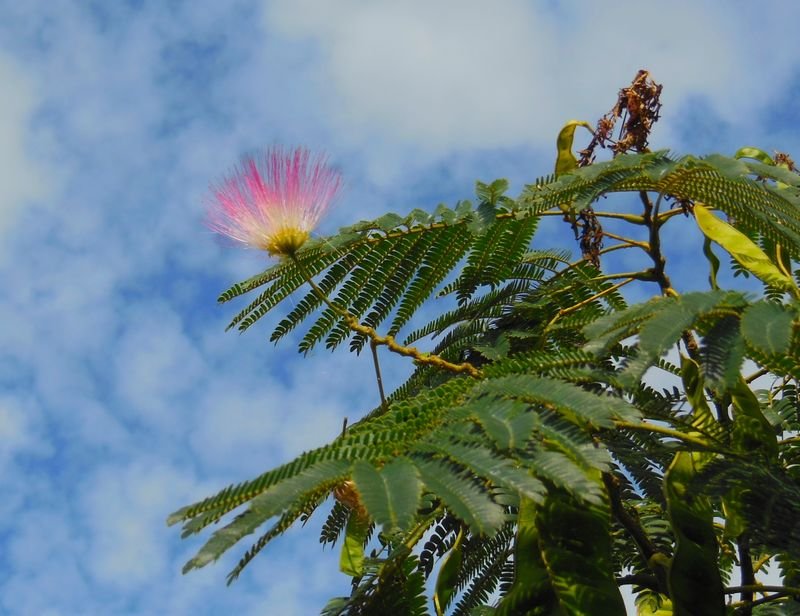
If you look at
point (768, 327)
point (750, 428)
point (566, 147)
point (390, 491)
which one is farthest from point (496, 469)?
point (566, 147)

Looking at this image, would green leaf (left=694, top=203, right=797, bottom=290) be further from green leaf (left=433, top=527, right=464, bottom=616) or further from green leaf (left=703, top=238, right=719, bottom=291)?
green leaf (left=433, top=527, right=464, bottom=616)

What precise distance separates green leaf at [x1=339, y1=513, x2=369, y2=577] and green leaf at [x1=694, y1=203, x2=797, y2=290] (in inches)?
46.9

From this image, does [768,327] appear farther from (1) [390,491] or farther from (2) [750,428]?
(1) [390,491]

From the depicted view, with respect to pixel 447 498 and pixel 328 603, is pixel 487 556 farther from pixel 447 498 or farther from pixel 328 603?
pixel 447 498

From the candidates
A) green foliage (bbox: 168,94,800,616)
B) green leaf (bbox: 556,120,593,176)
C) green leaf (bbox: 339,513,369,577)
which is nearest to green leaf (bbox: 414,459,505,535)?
green foliage (bbox: 168,94,800,616)

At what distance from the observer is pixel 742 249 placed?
2.95m

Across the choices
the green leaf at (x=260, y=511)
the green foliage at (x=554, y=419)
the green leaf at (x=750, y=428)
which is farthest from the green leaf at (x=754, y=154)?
the green leaf at (x=260, y=511)

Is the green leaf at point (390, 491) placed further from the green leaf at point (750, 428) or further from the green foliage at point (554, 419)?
the green leaf at point (750, 428)

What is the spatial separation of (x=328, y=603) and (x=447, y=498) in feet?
3.70

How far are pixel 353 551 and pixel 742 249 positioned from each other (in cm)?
128

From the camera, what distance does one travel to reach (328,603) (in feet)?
9.39

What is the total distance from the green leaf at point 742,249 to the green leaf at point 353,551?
1.19m

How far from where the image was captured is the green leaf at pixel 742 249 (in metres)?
2.88

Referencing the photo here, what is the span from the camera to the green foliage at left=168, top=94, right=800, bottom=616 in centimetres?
199
